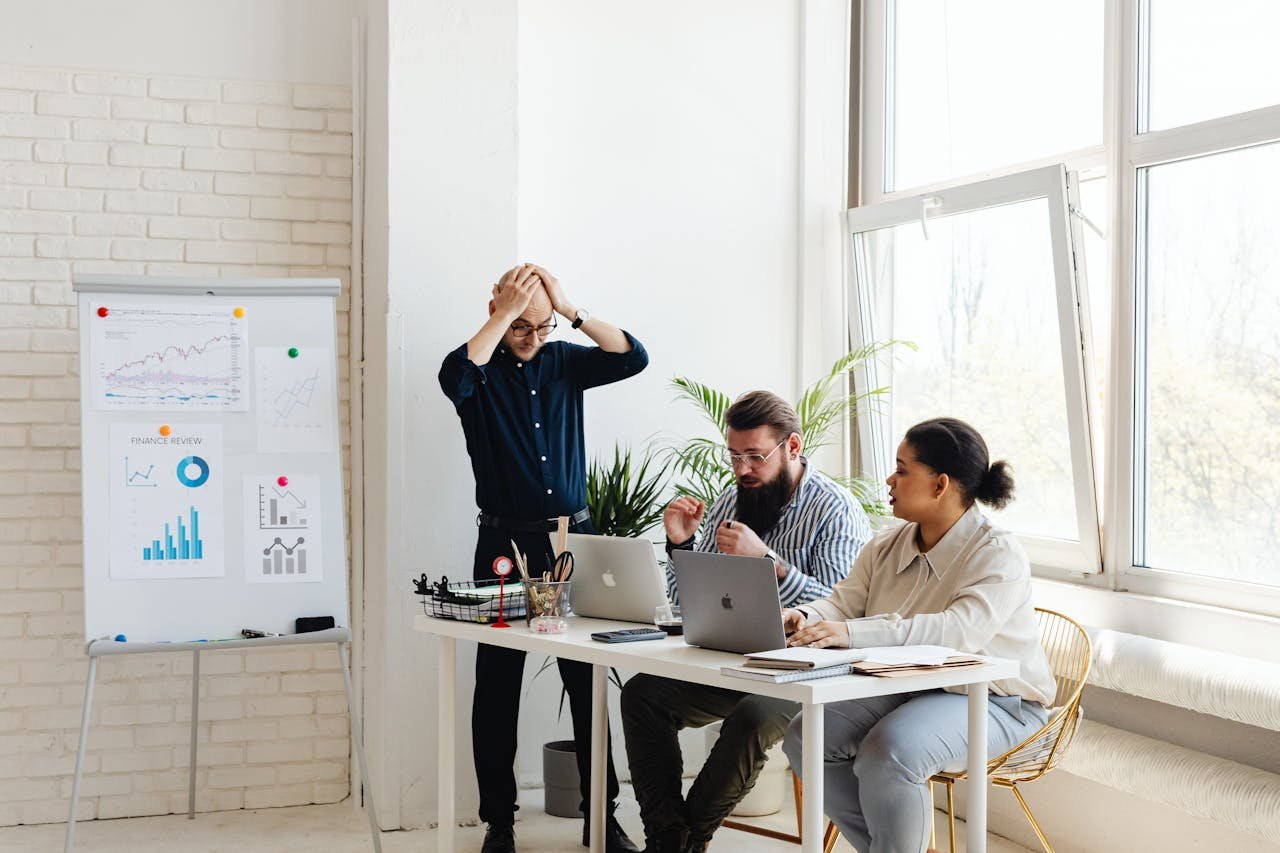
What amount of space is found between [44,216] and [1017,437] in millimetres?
3429

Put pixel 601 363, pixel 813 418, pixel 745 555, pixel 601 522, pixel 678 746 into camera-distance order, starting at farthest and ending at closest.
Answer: pixel 813 418 < pixel 601 522 < pixel 601 363 < pixel 678 746 < pixel 745 555

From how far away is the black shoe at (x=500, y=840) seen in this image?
12.5 feet

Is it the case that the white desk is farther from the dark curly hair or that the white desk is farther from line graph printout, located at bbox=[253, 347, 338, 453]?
line graph printout, located at bbox=[253, 347, 338, 453]

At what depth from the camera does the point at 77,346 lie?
426 cm

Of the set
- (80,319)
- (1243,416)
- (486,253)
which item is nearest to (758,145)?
(486,253)

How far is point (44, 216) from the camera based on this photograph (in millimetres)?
4250

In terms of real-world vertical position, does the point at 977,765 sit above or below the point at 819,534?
below

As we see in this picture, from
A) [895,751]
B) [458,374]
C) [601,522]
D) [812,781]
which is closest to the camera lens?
[812,781]

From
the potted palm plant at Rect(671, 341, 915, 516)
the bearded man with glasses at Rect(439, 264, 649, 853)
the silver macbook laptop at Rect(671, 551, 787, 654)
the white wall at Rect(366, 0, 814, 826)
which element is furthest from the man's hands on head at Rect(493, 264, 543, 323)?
the silver macbook laptop at Rect(671, 551, 787, 654)

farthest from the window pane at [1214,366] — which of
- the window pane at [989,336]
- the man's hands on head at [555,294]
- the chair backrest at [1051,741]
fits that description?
the man's hands on head at [555,294]

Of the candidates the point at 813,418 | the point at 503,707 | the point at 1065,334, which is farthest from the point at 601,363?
the point at 1065,334

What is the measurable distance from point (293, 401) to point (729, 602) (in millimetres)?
1747

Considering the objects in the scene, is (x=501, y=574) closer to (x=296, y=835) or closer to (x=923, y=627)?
(x=923, y=627)

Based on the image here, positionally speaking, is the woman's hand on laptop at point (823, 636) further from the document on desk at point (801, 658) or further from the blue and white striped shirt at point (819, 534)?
the blue and white striped shirt at point (819, 534)
